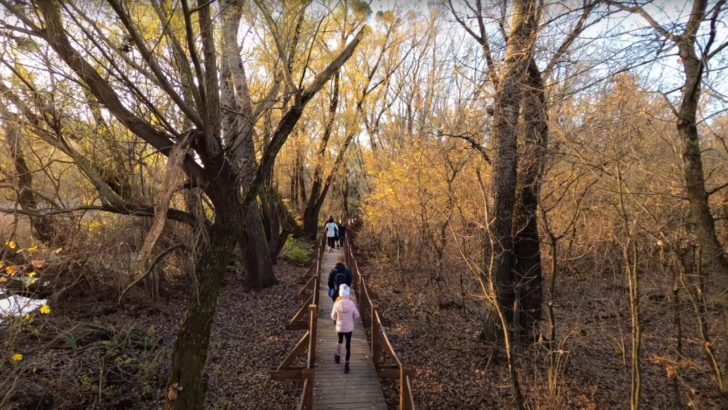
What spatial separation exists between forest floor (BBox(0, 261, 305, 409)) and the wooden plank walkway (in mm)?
618

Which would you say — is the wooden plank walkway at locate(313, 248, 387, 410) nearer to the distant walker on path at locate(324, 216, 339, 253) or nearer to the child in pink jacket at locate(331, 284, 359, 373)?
the child in pink jacket at locate(331, 284, 359, 373)

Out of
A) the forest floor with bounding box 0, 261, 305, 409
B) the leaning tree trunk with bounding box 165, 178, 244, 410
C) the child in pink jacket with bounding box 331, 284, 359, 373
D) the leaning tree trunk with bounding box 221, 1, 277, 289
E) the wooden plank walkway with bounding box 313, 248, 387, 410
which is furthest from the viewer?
the leaning tree trunk with bounding box 221, 1, 277, 289

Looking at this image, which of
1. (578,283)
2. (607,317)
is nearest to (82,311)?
(607,317)

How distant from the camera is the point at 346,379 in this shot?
20.9ft

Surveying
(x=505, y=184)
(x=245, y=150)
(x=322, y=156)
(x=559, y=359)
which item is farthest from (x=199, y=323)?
(x=322, y=156)

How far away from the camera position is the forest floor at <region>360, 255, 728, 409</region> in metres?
6.02

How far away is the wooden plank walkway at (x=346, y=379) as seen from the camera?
18.7 ft

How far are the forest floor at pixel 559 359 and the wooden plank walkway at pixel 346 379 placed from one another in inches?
19.4

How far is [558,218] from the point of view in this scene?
38.3 feet

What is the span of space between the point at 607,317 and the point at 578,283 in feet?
8.83

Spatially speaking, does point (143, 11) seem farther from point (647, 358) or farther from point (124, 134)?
point (647, 358)

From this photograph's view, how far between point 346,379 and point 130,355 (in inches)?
176

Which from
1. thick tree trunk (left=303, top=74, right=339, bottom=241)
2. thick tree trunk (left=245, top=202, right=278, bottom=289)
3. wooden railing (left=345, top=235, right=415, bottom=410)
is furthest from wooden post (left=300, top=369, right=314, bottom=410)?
thick tree trunk (left=303, top=74, right=339, bottom=241)

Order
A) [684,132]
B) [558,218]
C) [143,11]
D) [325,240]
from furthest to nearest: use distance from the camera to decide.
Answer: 1. [325,240]
2. [558,218]
3. [143,11]
4. [684,132]
